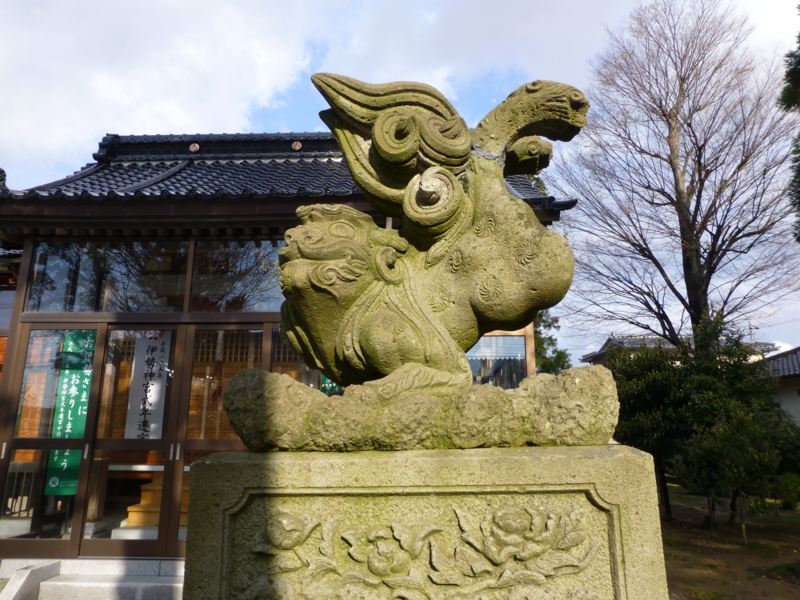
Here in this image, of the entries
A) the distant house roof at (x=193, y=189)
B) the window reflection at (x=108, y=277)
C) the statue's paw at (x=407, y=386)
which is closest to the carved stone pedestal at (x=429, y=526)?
the statue's paw at (x=407, y=386)

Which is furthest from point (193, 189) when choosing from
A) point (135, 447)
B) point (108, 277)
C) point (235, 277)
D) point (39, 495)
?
point (39, 495)

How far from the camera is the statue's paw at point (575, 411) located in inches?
65.9

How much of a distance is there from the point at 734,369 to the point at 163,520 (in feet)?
25.9

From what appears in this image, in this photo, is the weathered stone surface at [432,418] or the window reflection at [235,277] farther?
the window reflection at [235,277]

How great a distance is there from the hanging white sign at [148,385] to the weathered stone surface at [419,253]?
172 inches

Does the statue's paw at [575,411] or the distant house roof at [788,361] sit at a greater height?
the distant house roof at [788,361]

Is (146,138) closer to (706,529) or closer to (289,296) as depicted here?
(289,296)

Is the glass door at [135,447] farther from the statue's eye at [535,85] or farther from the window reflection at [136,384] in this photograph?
the statue's eye at [535,85]

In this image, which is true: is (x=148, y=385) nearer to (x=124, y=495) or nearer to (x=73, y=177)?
(x=124, y=495)

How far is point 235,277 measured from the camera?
615cm

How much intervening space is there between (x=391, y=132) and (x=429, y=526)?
146 cm

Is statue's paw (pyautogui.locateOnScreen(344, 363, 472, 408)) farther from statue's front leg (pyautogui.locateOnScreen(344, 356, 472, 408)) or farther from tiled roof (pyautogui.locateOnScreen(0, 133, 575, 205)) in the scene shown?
tiled roof (pyautogui.locateOnScreen(0, 133, 575, 205))

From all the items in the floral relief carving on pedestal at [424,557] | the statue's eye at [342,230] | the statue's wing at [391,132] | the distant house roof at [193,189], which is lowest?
the floral relief carving on pedestal at [424,557]

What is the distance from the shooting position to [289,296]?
75.8 inches
